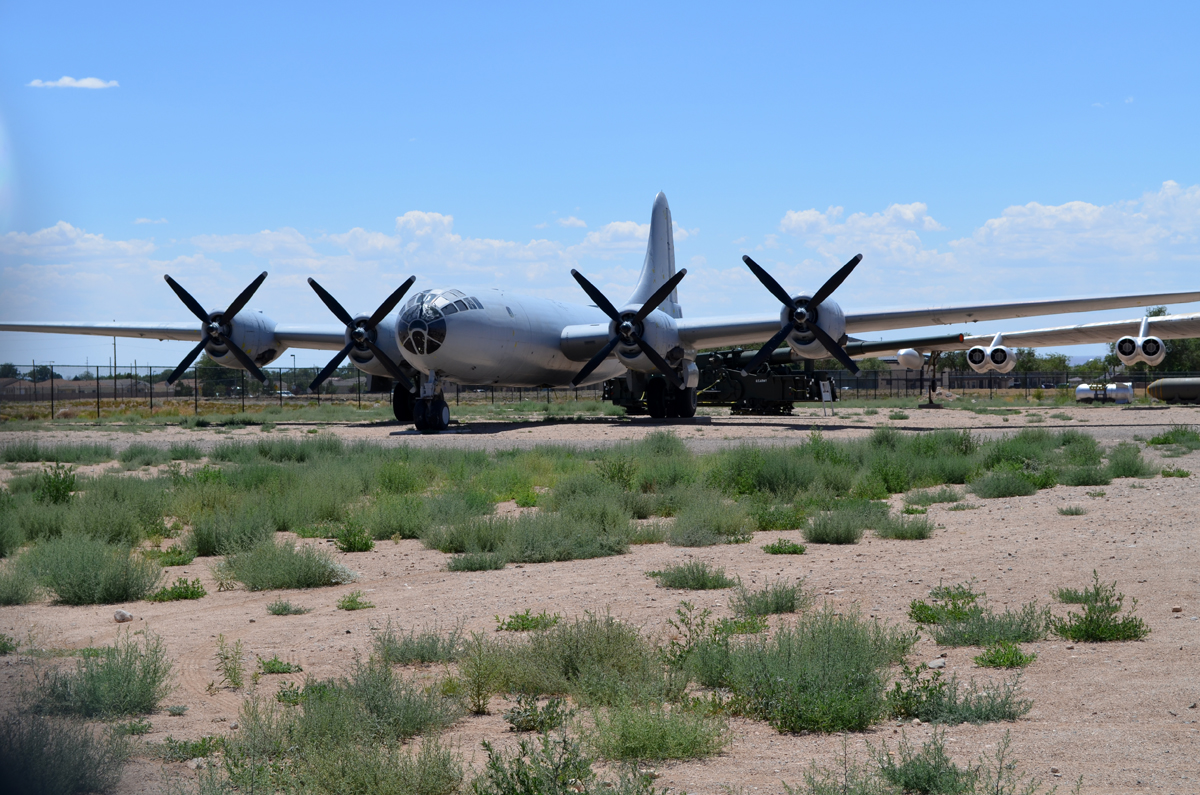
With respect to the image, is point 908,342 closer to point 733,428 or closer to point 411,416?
point 733,428

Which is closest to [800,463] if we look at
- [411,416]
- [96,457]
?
[96,457]

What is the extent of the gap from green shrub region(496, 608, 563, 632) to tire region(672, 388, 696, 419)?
30067 mm

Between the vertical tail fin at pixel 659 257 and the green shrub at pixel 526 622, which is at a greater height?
the vertical tail fin at pixel 659 257

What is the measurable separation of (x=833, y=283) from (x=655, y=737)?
28.2 metres

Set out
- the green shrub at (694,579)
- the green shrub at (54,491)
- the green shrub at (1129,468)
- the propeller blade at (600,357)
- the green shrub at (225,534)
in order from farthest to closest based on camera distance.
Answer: the propeller blade at (600,357) < the green shrub at (1129,468) < the green shrub at (54,491) < the green shrub at (225,534) < the green shrub at (694,579)

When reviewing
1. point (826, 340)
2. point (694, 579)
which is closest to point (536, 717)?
point (694, 579)

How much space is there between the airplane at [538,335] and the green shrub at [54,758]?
2601 centimetres

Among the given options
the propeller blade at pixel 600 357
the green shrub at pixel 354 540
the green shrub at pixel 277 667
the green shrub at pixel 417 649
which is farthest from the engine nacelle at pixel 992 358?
the green shrub at pixel 277 667

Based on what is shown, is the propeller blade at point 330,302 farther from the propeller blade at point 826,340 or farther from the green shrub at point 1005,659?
the green shrub at point 1005,659

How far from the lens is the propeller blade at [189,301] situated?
120ft

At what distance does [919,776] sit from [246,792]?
3098 millimetres

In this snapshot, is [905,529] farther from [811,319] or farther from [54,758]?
[811,319]

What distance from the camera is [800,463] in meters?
18.1

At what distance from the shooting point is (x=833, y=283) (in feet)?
104
